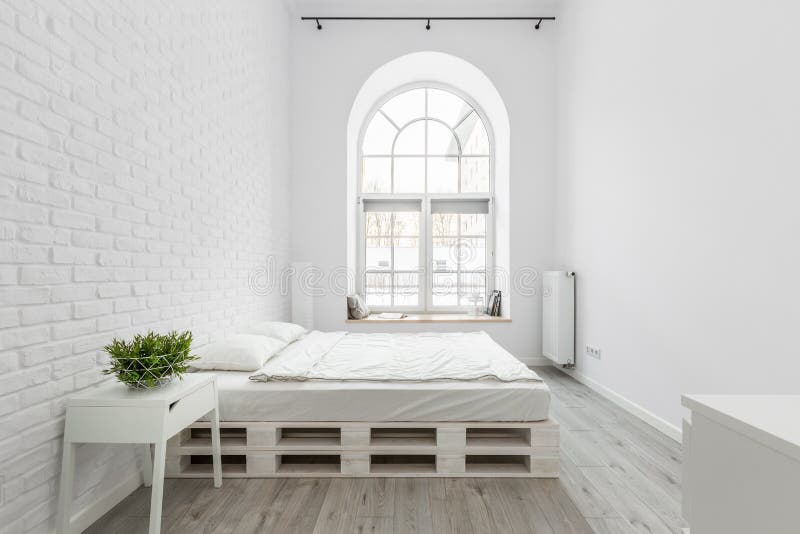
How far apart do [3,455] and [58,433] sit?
8.1 inches

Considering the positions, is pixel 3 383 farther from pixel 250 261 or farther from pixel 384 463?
pixel 250 261

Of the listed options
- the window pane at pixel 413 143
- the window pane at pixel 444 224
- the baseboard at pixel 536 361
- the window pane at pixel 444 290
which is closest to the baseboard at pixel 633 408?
the baseboard at pixel 536 361

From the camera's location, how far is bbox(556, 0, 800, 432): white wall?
179 centimetres

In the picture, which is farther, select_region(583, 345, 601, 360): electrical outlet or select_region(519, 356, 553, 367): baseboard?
select_region(519, 356, 553, 367): baseboard

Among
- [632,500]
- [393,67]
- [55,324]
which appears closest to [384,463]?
[632,500]

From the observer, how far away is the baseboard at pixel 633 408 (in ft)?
7.91

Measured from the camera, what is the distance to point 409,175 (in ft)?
15.8

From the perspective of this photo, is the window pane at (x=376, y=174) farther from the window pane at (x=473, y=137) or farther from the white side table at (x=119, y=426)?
the white side table at (x=119, y=426)

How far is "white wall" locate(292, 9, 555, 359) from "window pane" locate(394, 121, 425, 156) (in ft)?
2.59

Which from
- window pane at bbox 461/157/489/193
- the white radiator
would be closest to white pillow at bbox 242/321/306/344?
the white radiator

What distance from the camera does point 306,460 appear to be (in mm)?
2125

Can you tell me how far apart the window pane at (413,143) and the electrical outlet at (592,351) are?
109 inches

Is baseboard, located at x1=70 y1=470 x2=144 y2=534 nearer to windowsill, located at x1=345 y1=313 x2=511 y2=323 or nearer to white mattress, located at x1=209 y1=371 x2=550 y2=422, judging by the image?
white mattress, located at x1=209 y1=371 x2=550 y2=422

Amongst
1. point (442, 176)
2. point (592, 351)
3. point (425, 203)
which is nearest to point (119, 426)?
point (592, 351)
